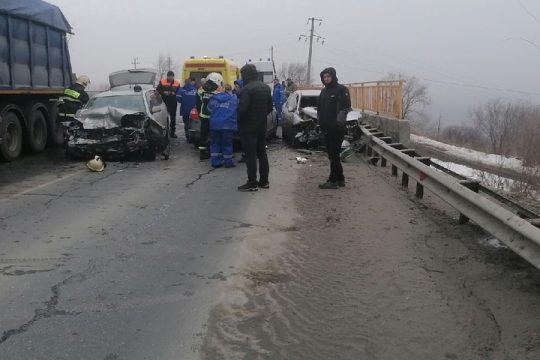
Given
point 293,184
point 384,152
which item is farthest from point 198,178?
point 384,152

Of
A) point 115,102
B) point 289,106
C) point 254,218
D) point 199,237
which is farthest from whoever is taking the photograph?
point 289,106

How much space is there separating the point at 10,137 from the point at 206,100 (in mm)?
4234

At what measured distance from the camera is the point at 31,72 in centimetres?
1171

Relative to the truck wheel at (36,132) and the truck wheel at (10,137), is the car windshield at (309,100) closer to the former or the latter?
the truck wheel at (36,132)

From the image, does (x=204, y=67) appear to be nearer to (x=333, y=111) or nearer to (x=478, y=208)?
(x=333, y=111)

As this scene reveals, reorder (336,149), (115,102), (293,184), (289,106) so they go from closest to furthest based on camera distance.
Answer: (336,149) → (293,184) → (115,102) → (289,106)

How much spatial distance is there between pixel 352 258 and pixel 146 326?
2113 mm

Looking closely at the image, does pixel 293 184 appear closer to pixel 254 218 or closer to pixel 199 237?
pixel 254 218

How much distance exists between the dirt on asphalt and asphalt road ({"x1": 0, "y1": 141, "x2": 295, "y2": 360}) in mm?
289

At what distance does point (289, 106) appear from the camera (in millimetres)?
14805

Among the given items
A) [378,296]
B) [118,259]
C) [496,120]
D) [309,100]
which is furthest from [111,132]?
[496,120]

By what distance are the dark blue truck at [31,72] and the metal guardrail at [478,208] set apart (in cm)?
756

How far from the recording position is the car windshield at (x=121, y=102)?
38.3ft

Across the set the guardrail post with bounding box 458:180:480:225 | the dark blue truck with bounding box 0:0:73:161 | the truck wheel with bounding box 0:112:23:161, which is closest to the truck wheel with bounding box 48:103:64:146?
the dark blue truck with bounding box 0:0:73:161
